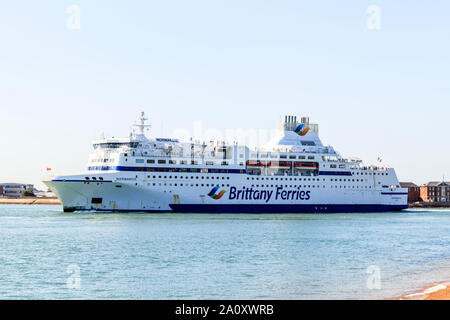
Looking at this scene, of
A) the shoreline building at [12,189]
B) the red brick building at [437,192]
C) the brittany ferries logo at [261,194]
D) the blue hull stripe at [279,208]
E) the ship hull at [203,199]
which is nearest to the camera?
the ship hull at [203,199]

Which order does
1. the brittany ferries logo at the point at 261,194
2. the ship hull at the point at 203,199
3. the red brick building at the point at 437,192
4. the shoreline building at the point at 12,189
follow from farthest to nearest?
the shoreline building at the point at 12,189 → the red brick building at the point at 437,192 → the brittany ferries logo at the point at 261,194 → the ship hull at the point at 203,199

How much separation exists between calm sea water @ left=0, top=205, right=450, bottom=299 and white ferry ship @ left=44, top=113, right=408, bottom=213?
1177 centimetres

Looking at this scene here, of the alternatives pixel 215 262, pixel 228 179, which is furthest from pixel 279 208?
pixel 215 262

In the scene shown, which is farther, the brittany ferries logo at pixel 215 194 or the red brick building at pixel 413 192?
the red brick building at pixel 413 192

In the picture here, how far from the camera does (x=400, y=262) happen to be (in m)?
21.0

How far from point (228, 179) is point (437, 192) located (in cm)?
6631

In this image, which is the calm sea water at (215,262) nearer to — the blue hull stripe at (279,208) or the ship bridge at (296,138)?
the blue hull stripe at (279,208)

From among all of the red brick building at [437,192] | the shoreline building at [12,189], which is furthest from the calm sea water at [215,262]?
the shoreline building at [12,189]

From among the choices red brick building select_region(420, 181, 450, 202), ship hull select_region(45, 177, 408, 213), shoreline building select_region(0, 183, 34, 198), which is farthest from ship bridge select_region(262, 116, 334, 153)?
shoreline building select_region(0, 183, 34, 198)

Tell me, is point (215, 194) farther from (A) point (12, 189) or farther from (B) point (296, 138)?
(A) point (12, 189)

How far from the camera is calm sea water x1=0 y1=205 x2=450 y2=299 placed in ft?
50.4

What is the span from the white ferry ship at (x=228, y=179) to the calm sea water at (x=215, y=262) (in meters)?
11.8

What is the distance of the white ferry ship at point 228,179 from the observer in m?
46.8

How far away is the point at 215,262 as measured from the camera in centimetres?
2055
